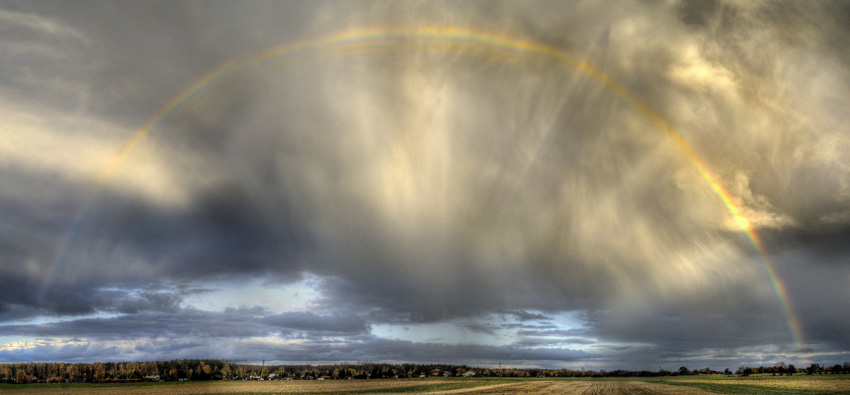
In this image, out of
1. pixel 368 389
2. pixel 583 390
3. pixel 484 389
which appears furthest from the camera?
pixel 368 389

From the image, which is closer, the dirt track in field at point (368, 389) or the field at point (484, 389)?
the dirt track in field at point (368, 389)

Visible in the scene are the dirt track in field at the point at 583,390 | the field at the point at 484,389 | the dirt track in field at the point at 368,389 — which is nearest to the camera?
the dirt track in field at the point at 583,390

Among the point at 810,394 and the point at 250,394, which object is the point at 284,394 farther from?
the point at 810,394

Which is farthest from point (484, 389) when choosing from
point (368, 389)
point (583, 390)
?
point (368, 389)

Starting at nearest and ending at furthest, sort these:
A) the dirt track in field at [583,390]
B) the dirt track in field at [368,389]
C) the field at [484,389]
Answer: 1. the dirt track in field at [583,390]
2. the dirt track in field at [368,389]
3. the field at [484,389]

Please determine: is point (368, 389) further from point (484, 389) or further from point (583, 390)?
point (583, 390)

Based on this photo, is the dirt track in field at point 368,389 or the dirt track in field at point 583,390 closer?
the dirt track in field at point 583,390

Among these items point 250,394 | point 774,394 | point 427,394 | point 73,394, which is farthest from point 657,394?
point 73,394

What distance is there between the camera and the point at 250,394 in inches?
3814

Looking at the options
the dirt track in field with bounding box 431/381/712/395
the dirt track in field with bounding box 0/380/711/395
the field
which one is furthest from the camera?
the field

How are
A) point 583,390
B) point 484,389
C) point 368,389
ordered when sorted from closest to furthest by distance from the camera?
point 583,390 → point 484,389 → point 368,389

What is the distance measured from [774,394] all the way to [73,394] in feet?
412

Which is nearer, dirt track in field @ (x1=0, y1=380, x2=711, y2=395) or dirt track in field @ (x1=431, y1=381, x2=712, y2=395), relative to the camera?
dirt track in field @ (x1=431, y1=381, x2=712, y2=395)

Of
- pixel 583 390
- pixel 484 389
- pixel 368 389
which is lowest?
pixel 368 389
